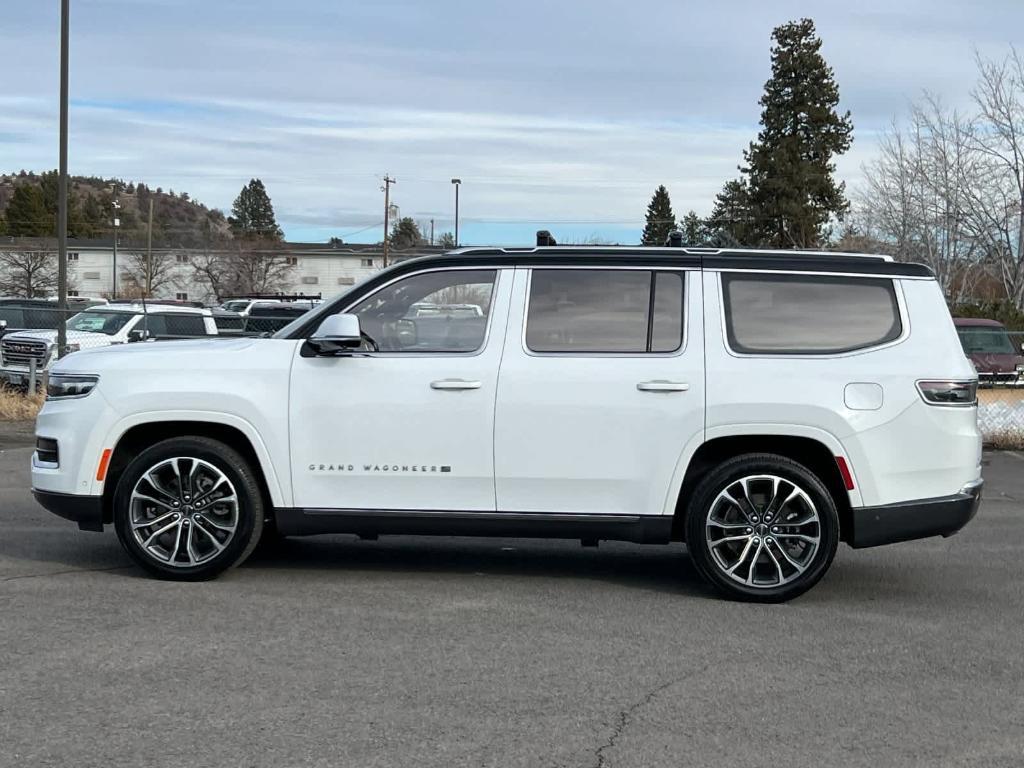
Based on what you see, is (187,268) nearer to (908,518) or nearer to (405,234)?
(405,234)

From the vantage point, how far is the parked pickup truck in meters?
18.5

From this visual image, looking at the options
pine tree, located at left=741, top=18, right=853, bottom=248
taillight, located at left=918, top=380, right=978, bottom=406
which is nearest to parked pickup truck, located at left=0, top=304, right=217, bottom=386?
taillight, located at left=918, top=380, right=978, bottom=406

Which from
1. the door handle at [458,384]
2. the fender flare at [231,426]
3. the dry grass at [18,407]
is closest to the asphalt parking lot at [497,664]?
the fender flare at [231,426]

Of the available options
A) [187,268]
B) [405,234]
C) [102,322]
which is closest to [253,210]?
[405,234]

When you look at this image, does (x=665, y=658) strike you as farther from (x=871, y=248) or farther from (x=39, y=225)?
(x=39, y=225)

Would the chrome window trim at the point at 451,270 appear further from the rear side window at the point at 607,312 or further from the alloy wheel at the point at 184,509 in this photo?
the alloy wheel at the point at 184,509

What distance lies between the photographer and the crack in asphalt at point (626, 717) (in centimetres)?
432

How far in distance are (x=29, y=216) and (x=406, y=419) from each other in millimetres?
112956

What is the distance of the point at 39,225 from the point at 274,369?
111m

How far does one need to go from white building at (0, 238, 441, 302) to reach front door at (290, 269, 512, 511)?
230 ft

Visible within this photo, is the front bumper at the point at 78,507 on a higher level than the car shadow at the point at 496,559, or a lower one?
higher

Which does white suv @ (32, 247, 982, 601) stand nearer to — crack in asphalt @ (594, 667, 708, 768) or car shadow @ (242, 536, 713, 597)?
car shadow @ (242, 536, 713, 597)

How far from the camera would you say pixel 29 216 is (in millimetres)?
109562

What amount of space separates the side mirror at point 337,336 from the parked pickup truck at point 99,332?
1169 centimetres
